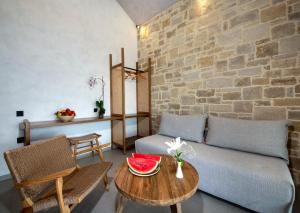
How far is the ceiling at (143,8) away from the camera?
10.4 feet

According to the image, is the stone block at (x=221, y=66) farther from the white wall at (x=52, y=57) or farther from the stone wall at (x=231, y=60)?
the white wall at (x=52, y=57)

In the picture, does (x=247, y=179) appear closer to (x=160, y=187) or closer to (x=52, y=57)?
(x=160, y=187)

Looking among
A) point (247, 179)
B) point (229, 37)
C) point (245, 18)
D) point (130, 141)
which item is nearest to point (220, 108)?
point (229, 37)

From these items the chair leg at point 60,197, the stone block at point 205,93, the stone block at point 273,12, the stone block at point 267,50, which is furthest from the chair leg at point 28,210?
the stone block at point 273,12

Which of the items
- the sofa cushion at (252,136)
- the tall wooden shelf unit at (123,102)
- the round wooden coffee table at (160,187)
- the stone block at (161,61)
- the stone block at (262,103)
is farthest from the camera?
the stone block at (161,61)

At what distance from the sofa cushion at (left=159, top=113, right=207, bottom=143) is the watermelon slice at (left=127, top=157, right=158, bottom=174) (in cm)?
115

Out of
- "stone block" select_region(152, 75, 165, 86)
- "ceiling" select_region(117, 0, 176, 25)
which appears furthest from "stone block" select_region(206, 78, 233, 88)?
"ceiling" select_region(117, 0, 176, 25)

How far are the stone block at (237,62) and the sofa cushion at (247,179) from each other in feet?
4.28

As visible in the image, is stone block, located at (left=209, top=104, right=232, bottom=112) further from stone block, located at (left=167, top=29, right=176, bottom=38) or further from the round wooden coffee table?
stone block, located at (left=167, top=29, right=176, bottom=38)

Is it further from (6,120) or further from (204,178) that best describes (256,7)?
(6,120)

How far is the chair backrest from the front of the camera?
4.13ft

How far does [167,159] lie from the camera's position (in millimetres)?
1654

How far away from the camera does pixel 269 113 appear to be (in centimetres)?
202

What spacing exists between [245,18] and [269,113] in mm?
1458
